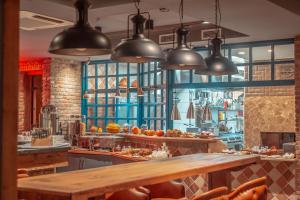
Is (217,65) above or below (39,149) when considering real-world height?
above

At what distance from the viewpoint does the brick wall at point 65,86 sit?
11.4 meters

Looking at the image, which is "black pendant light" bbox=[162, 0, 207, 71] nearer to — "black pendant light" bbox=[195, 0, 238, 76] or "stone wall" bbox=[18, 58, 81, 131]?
"black pendant light" bbox=[195, 0, 238, 76]

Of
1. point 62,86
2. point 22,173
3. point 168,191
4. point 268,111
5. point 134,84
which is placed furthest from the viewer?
point 62,86

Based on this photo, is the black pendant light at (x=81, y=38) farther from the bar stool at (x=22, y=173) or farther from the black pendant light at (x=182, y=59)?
the bar stool at (x=22, y=173)

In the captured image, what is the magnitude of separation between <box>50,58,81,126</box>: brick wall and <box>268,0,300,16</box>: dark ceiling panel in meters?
6.62

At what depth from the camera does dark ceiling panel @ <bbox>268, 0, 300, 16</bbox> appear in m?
5.81

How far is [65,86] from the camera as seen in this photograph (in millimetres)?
11727

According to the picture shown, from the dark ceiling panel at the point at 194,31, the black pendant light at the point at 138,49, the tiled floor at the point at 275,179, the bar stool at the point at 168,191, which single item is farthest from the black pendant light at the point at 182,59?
the dark ceiling panel at the point at 194,31

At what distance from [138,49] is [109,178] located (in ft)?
4.62

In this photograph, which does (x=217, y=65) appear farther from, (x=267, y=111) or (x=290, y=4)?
(x=267, y=111)

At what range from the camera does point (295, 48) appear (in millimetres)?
7891

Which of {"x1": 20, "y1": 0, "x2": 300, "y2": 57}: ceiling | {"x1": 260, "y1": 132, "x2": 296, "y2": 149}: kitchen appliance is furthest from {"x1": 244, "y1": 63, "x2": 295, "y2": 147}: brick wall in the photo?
{"x1": 20, "y1": 0, "x2": 300, "y2": 57}: ceiling

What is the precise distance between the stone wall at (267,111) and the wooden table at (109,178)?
6.28m

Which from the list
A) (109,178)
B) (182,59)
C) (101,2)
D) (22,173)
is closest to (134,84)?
(101,2)
